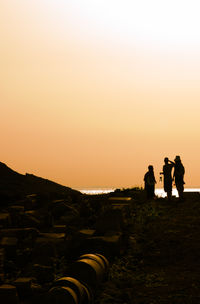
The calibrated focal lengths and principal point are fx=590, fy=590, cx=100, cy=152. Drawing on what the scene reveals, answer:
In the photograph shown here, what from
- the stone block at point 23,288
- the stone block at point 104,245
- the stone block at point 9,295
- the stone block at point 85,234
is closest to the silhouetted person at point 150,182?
the stone block at point 85,234

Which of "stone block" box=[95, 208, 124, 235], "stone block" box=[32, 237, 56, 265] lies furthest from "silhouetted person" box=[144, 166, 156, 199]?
"stone block" box=[32, 237, 56, 265]

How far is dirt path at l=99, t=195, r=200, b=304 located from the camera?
10.2m

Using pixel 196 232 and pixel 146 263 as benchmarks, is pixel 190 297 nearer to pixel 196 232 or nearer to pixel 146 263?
pixel 146 263

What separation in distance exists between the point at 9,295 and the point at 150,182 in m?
14.7

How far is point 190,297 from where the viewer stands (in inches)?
391

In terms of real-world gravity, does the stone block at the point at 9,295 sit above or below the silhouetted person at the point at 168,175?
below

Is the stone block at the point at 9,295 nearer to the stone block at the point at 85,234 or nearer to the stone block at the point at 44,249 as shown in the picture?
the stone block at the point at 44,249

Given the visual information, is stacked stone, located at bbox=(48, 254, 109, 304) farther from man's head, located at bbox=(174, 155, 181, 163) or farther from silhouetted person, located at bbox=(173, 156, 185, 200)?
man's head, located at bbox=(174, 155, 181, 163)

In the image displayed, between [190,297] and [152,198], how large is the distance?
1403 cm

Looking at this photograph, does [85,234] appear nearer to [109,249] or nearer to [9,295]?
[109,249]

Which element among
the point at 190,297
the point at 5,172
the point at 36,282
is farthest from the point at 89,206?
the point at 5,172

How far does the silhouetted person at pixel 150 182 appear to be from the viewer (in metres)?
23.5

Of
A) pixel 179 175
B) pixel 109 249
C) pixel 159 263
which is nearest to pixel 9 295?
pixel 109 249

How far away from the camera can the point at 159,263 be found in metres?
12.8
